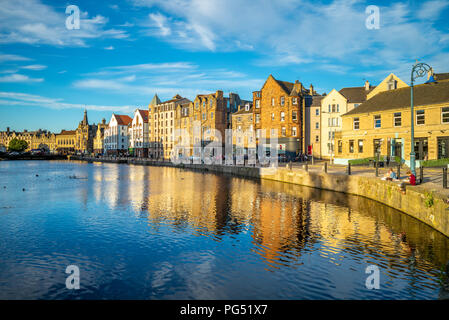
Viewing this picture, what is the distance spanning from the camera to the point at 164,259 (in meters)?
12.3

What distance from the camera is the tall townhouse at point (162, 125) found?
101 meters

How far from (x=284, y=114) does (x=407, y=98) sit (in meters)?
26.1

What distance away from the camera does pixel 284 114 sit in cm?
6228

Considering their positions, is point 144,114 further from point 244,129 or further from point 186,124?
point 244,129

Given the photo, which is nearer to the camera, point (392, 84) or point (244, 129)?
point (392, 84)

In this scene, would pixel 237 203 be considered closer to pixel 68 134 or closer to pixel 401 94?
pixel 401 94

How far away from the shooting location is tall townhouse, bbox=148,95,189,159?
330 feet

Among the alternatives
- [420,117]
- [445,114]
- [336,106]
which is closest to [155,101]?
[336,106]

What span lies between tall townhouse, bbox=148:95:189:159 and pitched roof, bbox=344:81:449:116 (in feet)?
219

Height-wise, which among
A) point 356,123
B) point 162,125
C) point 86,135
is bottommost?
point 356,123

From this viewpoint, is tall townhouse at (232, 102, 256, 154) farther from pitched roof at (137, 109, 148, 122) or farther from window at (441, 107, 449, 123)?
pitched roof at (137, 109, 148, 122)

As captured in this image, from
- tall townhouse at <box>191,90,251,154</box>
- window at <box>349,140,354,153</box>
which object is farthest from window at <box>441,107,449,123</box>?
tall townhouse at <box>191,90,251,154</box>

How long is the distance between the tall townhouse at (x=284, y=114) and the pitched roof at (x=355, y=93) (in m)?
7.81
